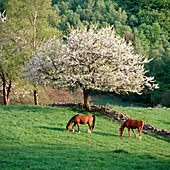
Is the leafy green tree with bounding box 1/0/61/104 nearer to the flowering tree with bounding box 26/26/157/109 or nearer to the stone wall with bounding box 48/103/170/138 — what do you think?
the flowering tree with bounding box 26/26/157/109

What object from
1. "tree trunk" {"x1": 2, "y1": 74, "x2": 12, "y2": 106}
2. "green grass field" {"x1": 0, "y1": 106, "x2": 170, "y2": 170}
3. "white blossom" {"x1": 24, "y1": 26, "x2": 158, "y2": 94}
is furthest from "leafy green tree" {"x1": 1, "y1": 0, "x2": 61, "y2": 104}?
"green grass field" {"x1": 0, "y1": 106, "x2": 170, "y2": 170}

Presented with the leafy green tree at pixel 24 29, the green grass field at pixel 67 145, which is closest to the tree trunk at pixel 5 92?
the leafy green tree at pixel 24 29

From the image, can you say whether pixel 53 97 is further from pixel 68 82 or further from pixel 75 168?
pixel 75 168

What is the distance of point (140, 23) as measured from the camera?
381 ft

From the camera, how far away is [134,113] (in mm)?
24438

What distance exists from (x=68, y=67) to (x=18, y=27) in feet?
41.7

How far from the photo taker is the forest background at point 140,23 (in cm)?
5919

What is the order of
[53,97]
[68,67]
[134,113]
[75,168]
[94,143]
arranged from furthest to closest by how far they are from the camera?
1. [53,97]
2. [134,113]
3. [68,67]
4. [94,143]
5. [75,168]

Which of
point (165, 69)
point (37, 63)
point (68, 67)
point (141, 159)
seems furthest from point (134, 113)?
point (165, 69)

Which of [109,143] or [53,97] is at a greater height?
[53,97]

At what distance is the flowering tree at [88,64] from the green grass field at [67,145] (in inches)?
123

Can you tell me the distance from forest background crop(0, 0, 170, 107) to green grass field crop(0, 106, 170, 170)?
3461 centimetres

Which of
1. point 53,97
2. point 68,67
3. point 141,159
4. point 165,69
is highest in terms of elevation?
point 165,69

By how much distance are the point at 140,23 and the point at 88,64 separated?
104m
